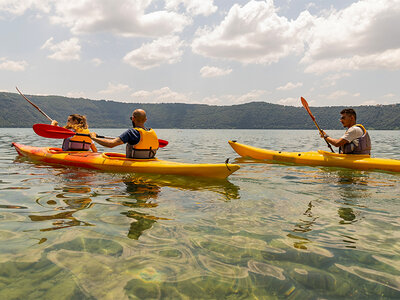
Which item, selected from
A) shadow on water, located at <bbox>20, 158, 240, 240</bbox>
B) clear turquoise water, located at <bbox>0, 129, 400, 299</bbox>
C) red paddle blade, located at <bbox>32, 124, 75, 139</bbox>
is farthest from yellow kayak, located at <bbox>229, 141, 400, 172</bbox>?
red paddle blade, located at <bbox>32, 124, 75, 139</bbox>

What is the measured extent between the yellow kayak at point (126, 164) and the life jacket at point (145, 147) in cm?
15

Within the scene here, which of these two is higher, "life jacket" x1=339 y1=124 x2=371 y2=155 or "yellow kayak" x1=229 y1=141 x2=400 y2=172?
"life jacket" x1=339 y1=124 x2=371 y2=155

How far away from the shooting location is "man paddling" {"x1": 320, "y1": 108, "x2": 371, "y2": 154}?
8.12 metres

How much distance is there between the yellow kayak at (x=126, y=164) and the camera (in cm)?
617

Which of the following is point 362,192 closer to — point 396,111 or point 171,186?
point 171,186

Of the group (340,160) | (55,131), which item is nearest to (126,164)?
(55,131)

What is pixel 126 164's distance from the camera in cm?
683

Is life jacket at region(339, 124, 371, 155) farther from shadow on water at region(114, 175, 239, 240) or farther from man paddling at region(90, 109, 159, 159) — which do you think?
man paddling at region(90, 109, 159, 159)

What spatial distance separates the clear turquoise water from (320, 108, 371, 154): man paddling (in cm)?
331

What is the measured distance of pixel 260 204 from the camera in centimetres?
435

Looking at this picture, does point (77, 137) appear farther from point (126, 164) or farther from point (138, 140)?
point (138, 140)

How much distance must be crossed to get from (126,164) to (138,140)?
687 mm

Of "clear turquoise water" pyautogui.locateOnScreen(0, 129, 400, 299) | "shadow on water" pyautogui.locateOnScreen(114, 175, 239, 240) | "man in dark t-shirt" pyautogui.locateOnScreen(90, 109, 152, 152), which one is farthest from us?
"man in dark t-shirt" pyautogui.locateOnScreen(90, 109, 152, 152)

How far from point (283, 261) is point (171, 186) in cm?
341
